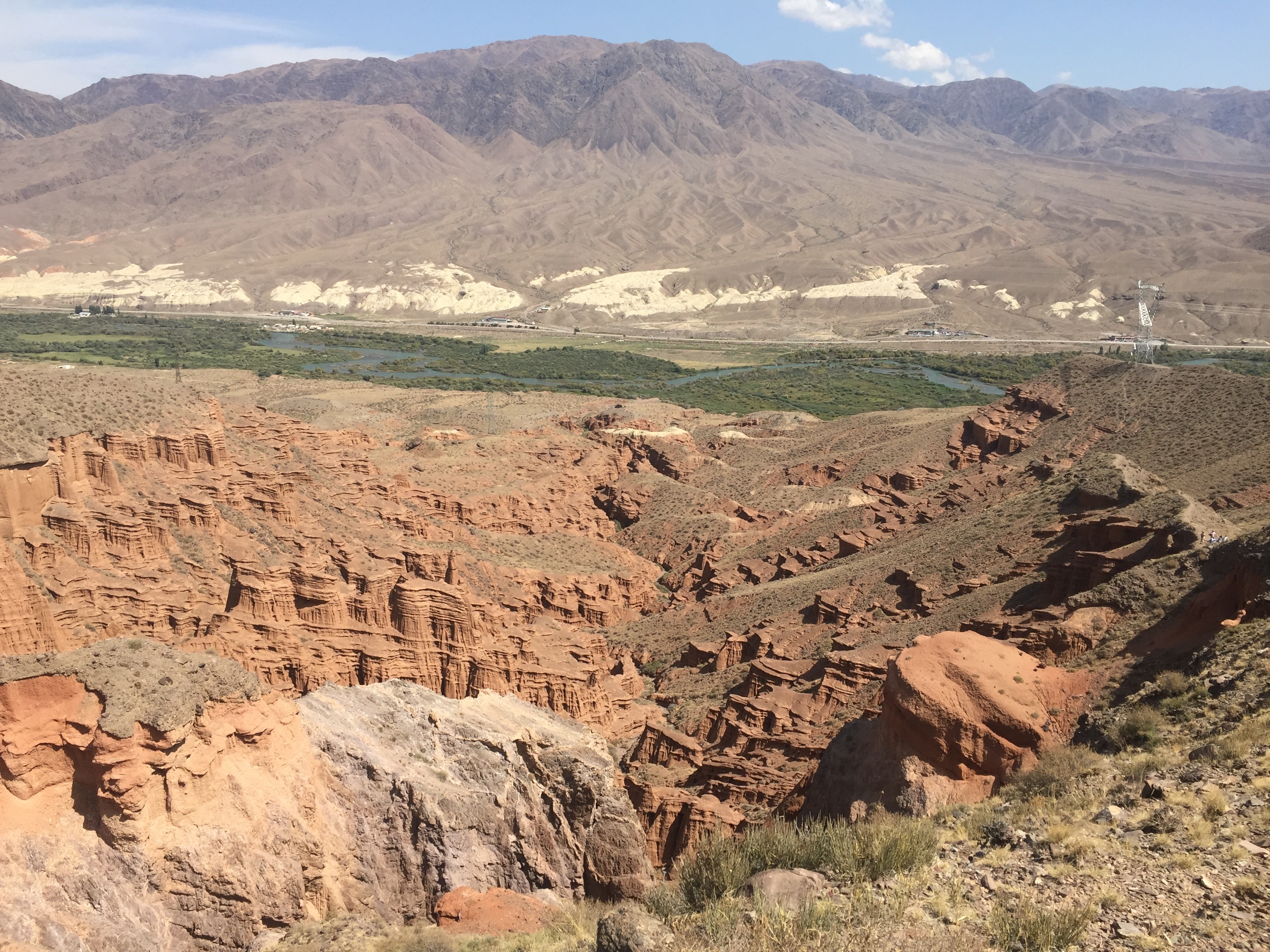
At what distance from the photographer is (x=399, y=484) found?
189 ft

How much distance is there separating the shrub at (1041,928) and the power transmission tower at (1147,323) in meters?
68.6

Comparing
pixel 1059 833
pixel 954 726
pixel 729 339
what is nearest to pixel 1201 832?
pixel 1059 833

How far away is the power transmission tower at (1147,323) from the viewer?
85.3m

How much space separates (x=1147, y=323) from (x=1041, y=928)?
84585 mm

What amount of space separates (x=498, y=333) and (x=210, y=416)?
144970 millimetres

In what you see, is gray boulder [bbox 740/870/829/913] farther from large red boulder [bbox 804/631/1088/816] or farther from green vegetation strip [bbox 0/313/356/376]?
green vegetation strip [bbox 0/313/356/376]

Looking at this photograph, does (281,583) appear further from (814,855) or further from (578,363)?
(578,363)

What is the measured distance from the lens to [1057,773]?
1723cm

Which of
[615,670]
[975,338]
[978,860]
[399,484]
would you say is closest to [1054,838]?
[978,860]

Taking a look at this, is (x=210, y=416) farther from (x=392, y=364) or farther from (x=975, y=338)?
(x=975, y=338)

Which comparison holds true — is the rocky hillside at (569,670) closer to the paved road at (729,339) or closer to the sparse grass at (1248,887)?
the sparse grass at (1248,887)

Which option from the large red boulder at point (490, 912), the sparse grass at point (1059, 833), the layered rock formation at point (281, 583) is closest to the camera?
the sparse grass at point (1059, 833)

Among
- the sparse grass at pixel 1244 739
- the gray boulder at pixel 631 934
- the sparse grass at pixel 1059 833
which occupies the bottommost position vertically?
the gray boulder at pixel 631 934

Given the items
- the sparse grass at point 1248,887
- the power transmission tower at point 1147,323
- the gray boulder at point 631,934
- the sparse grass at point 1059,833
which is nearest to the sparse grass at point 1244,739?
the sparse grass at point 1059,833
